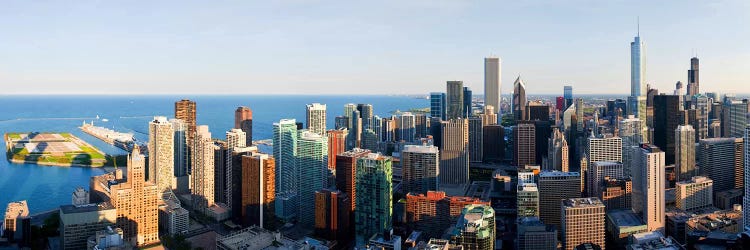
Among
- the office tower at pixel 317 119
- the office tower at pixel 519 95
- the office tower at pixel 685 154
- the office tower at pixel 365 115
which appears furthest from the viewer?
the office tower at pixel 519 95

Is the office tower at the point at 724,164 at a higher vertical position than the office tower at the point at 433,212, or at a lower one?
higher

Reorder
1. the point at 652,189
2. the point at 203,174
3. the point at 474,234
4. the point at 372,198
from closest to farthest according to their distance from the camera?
the point at 474,234 → the point at 372,198 → the point at 652,189 → the point at 203,174

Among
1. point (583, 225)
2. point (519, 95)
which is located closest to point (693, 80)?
point (519, 95)

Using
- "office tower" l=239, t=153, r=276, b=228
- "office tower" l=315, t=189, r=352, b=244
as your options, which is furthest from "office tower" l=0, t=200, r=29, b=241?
"office tower" l=315, t=189, r=352, b=244

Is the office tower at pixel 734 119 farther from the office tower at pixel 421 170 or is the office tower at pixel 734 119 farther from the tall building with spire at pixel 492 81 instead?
the tall building with spire at pixel 492 81

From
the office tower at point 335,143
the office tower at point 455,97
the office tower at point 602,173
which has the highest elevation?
the office tower at point 455,97

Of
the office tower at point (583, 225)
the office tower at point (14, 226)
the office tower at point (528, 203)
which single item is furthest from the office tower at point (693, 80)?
the office tower at point (14, 226)

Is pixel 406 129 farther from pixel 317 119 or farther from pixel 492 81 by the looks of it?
pixel 492 81

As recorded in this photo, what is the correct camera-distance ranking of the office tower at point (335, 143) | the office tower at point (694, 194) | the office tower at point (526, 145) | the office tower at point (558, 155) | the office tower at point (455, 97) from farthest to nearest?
the office tower at point (455, 97), the office tower at point (526, 145), the office tower at point (335, 143), the office tower at point (558, 155), the office tower at point (694, 194)
